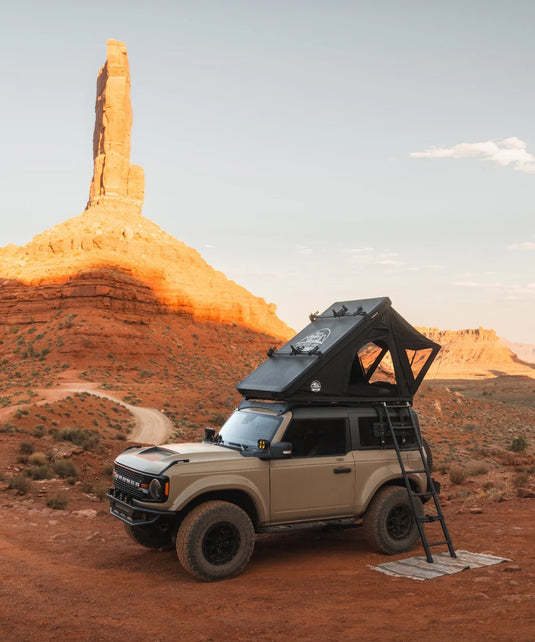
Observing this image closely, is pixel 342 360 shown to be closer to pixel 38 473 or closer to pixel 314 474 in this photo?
pixel 314 474

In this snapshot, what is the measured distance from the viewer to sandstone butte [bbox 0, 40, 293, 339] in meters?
63.3

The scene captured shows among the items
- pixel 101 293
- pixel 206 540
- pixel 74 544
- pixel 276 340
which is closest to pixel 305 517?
pixel 206 540

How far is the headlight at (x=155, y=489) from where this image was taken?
25.4ft

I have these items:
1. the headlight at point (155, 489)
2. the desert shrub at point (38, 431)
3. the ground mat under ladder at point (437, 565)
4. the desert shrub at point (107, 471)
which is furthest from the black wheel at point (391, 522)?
the desert shrub at point (38, 431)

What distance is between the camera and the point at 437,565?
8414 mm

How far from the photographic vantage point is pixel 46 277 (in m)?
64.4

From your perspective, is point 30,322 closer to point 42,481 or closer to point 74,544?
point 42,481

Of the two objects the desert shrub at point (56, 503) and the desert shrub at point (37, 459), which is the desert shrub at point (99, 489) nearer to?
the desert shrub at point (56, 503)

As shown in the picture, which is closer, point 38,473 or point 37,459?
point 38,473

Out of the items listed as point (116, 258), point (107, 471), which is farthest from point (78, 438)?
point (116, 258)

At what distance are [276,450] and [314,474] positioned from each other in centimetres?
85

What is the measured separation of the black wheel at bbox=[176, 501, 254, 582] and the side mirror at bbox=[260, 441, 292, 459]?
2.56 ft

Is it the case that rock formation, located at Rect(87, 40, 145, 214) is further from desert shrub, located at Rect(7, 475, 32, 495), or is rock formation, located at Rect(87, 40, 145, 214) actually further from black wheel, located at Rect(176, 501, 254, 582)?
black wheel, located at Rect(176, 501, 254, 582)

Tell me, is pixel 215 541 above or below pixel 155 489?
below
